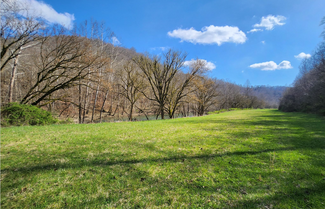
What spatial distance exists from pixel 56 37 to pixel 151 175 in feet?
54.4

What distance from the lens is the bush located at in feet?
31.7

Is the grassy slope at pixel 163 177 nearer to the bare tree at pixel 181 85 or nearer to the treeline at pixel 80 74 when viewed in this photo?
the treeline at pixel 80 74

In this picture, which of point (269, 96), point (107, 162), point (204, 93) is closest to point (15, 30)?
point (107, 162)

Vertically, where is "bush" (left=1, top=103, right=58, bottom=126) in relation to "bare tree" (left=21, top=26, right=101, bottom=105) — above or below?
below

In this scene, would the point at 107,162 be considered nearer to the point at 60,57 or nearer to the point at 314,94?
the point at 60,57

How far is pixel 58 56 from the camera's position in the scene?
1340 cm

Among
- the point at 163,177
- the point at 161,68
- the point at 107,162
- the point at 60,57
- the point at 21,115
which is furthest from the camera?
the point at 161,68

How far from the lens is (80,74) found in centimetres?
1519

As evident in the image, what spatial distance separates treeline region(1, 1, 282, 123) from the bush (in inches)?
100.0

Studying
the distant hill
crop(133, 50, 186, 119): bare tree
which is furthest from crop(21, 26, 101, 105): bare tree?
the distant hill

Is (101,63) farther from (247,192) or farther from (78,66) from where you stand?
(247,192)

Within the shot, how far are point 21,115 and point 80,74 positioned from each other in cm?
684

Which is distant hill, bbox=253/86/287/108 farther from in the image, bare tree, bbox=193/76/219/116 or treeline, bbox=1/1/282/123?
treeline, bbox=1/1/282/123

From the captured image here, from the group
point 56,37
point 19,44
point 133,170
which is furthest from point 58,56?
point 133,170
